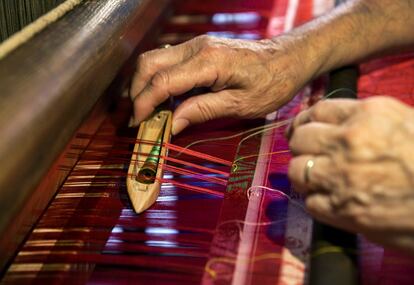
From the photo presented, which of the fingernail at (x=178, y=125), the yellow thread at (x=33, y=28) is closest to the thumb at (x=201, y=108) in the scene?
the fingernail at (x=178, y=125)

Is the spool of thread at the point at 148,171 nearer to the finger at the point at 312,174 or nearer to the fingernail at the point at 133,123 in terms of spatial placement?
the fingernail at the point at 133,123

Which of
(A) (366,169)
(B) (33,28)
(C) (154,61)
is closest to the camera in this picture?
(A) (366,169)

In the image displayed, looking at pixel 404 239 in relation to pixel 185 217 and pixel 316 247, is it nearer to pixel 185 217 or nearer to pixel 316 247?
pixel 316 247

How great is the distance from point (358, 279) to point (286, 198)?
0.24m

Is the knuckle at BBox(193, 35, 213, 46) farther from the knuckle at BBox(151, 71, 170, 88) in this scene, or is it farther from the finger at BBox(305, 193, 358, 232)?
the finger at BBox(305, 193, 358, 232)

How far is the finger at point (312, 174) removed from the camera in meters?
0.79

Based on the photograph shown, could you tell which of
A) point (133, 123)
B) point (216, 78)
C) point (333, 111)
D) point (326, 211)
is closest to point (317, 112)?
point (333, 111)

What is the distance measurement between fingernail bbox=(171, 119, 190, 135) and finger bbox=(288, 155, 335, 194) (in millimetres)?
376

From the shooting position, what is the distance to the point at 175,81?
1.12 metres

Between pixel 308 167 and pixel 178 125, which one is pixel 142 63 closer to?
pixel 178 125

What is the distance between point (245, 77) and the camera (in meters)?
1.18

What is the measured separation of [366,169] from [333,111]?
125mm

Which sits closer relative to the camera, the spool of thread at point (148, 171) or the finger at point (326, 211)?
the finger at point (326, 211)

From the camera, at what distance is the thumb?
1.18 meters
